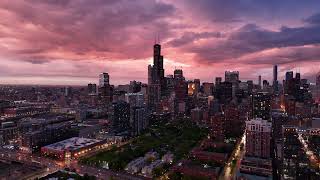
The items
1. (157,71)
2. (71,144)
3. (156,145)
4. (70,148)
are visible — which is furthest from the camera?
(157,71)

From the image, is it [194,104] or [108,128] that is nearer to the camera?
[108,128]

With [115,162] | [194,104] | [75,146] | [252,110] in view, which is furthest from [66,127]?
[194,104]

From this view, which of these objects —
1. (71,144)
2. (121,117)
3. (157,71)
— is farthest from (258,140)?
(157,71)

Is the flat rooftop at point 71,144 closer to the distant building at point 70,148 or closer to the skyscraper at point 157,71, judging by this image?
the distant building at point 70,148

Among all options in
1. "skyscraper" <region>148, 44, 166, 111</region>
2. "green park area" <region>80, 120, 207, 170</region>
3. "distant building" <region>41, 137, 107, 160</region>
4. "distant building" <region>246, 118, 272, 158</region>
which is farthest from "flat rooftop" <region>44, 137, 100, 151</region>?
"skyscraper" <region>148, 44, 166, 111</region>

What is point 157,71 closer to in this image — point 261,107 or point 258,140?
point 261,107

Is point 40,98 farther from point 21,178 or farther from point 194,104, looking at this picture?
point 21,178

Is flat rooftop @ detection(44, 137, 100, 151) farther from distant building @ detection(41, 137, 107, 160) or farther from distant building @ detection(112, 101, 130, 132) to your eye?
distant building @ detection(112, 101, 130, 132)

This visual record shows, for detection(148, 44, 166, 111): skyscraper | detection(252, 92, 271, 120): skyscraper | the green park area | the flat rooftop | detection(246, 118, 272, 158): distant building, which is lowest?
the green park area
